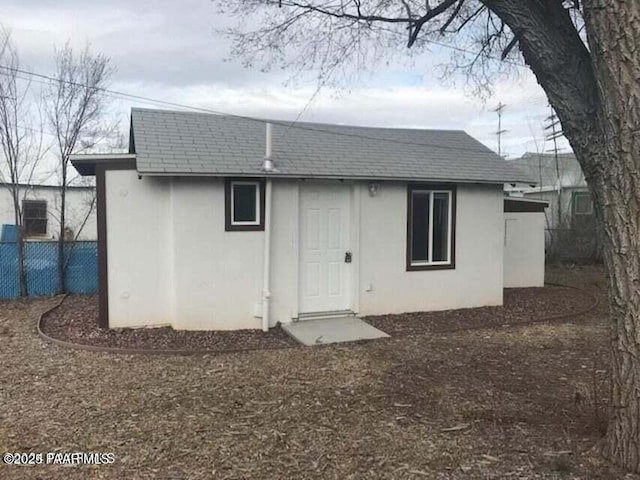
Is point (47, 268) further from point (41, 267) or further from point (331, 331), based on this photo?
point (331, 331)

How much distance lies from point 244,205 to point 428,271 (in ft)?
11.2

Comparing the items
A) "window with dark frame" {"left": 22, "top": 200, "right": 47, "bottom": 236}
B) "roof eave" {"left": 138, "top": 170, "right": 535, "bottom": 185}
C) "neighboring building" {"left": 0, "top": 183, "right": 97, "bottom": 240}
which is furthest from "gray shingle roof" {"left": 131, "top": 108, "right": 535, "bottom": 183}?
"window with dark frame" {"left": 22, "top": 200, "right": 47, "bottom": 236}

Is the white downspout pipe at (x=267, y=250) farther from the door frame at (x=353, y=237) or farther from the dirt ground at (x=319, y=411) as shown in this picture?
the dirt ground at (x=319, y=411)

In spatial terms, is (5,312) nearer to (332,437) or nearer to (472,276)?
(332,437)

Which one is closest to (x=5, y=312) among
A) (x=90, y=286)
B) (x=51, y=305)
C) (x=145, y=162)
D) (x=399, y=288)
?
(x=51, y=305)

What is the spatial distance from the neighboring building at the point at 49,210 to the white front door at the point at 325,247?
7760mm

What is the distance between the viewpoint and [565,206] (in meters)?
17.9

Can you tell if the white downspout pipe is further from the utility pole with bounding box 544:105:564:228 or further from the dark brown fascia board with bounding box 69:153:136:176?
the utility pole with bounding box 544:105:564:228

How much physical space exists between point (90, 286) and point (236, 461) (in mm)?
8198

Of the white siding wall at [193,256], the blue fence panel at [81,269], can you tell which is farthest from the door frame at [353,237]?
the blue fence panel at [81,269]

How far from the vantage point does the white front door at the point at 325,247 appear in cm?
824

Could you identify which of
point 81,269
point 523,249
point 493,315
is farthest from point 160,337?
point 523,249

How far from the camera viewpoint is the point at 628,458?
11.2ft

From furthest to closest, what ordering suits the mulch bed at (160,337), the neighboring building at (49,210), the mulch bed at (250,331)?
the neighboring building at (49,210) → the mulch bed at (250,331) → the mulch bed at (160,337)
